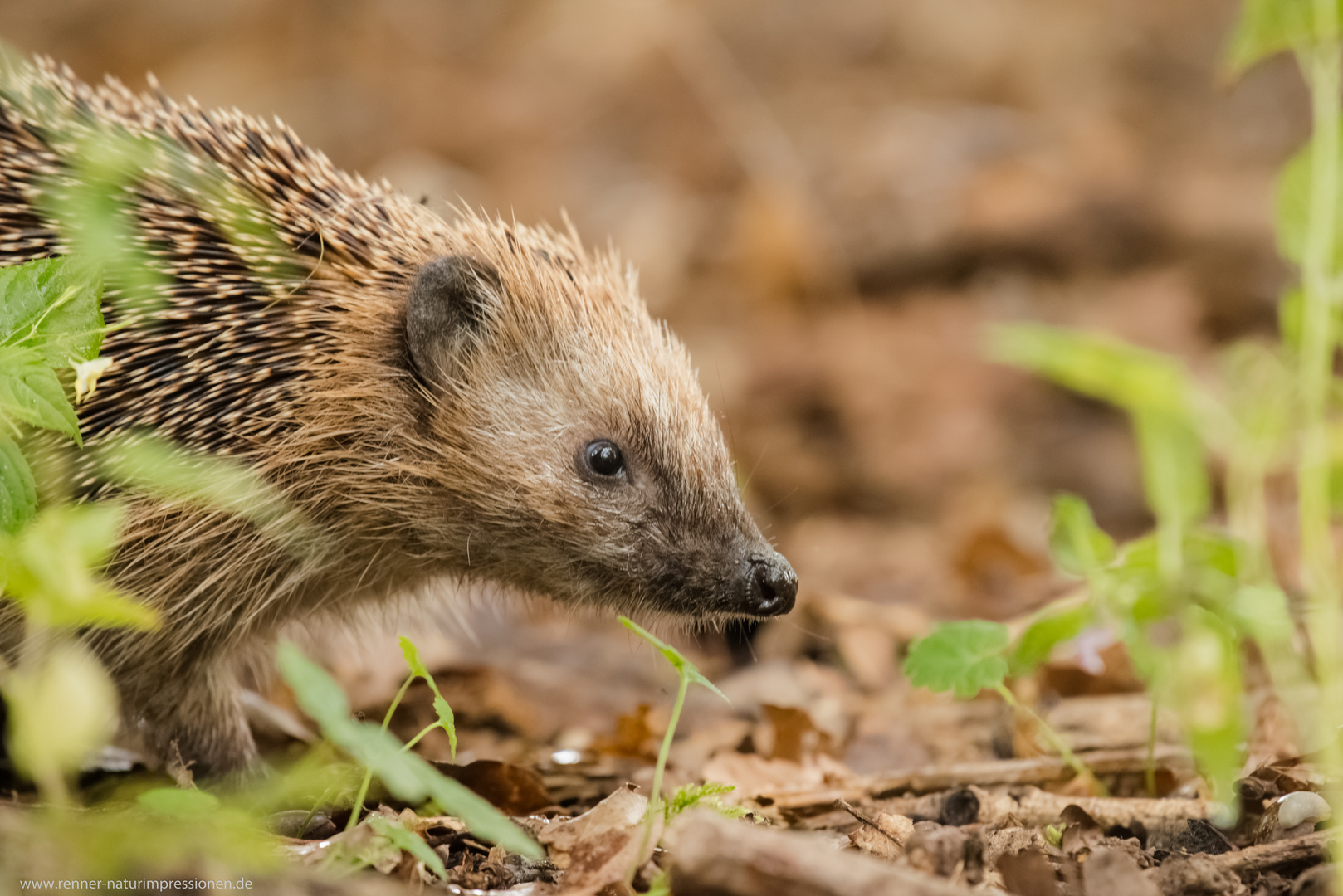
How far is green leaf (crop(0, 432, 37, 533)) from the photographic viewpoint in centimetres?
304

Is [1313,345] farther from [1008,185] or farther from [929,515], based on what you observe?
[1008,185]

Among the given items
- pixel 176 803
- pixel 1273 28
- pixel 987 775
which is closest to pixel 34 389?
pixel 176 803

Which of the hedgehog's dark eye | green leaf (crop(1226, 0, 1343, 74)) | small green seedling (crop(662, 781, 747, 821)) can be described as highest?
green leaf (crop(1226, 0, 1343, 74))

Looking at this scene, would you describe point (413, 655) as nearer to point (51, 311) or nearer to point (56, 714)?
point (56, 714)

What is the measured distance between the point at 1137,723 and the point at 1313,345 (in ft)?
5.75

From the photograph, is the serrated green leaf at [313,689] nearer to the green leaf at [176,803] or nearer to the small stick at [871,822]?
the green leaf at [176,803]

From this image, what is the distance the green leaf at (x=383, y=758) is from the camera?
240 cm

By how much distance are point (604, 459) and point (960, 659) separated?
136cm

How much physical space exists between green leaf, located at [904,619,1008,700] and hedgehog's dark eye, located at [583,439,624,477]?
46.1 inches

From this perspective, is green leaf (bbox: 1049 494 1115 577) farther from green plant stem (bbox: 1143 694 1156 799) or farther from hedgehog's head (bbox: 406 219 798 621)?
hedgehog's head (bbox: 406 219 798 621)

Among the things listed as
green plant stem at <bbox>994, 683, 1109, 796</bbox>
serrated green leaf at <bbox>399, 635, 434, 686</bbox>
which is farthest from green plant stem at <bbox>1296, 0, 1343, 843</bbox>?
serrated green leaf at <bbox>399, 635, 434, 686</bbox>

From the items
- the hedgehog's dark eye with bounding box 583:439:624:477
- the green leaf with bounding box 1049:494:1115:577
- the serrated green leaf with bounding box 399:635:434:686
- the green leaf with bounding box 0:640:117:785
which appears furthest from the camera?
the hedgehog's dark eye with bounding box 583:439:624:477

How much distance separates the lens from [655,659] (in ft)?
18.8

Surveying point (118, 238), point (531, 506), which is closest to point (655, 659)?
point (531, 506)
